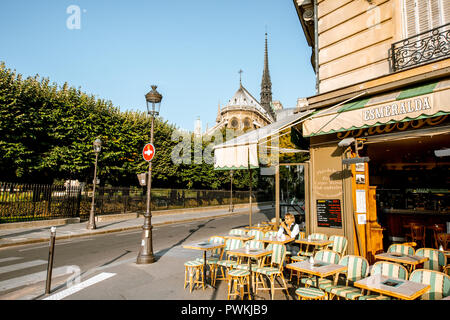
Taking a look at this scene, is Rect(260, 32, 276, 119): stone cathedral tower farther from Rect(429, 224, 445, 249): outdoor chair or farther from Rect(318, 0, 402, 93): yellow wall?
Rect(429, 224, 445, 249): outdoor chair

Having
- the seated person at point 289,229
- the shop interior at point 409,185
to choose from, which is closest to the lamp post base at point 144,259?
the seated person at point 289,229

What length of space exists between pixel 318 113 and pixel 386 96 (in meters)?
1.74

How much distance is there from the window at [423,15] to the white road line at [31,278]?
35.2 ft

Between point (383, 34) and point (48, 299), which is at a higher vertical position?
point (383, 34)

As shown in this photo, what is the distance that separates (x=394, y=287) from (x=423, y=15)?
6.62m

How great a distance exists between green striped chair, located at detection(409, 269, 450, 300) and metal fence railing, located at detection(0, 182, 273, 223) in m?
16.8

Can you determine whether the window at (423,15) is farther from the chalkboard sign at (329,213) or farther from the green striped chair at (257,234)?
the green striped chair at (257,234)

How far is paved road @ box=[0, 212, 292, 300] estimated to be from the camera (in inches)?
218

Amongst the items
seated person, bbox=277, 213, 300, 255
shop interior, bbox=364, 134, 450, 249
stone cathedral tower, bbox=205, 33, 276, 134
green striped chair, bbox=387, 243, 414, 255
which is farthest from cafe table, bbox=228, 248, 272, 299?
stone cathedral tower, bbox=205, 33, 276, 134

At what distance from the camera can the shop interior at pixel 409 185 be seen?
30.2ft

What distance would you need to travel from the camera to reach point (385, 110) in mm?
6098

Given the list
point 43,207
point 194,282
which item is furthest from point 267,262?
point 43,207
